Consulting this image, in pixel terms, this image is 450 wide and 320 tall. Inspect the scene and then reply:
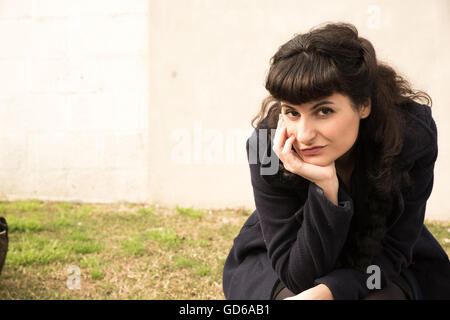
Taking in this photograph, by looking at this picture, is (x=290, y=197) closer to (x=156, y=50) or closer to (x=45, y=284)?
(x=45, y=284)

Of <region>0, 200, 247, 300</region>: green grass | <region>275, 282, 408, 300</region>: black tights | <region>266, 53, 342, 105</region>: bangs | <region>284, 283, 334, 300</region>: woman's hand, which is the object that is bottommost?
<region>0, 200, 247, 300</region>: green grass

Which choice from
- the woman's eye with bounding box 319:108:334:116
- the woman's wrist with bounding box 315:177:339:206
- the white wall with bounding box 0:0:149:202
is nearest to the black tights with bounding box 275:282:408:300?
the woman's wrist with bounding box 315:177:339:206

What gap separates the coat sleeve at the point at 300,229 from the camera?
195cm

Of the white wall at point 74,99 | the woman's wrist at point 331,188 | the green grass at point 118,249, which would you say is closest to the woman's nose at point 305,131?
the woman's wrist at point 331,188

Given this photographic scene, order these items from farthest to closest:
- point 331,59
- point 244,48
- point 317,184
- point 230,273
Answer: point 244,48 < point 230,273 < point 317,184 < point 331,59

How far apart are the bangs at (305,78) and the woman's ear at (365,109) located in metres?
0.19

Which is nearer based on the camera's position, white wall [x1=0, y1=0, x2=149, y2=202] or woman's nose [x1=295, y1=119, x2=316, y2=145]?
woman's nose [x1=295, y1=119, x2=316, y2=145]

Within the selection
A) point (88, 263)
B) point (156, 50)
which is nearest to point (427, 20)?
point (156, 50)

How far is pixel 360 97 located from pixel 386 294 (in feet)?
2.81

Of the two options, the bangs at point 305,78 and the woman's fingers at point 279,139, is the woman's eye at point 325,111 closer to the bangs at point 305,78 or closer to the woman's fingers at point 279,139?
the bangs at point 305,78

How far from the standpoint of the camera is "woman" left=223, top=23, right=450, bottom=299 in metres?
1.86

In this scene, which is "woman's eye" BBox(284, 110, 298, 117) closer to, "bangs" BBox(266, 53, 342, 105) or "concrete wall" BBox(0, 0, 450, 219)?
"bangs" BBox(266, 53, 342, 105)

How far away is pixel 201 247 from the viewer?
4.32 metres

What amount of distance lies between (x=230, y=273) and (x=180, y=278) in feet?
4.22
